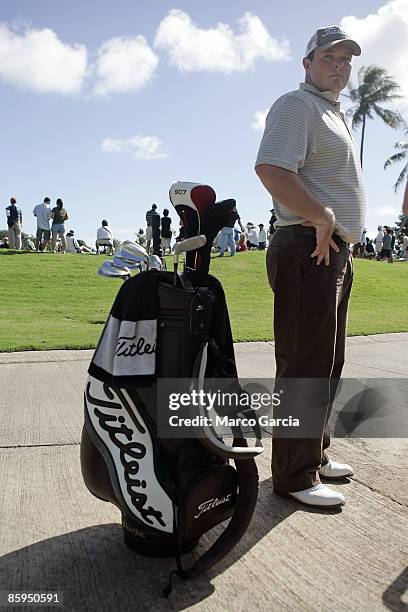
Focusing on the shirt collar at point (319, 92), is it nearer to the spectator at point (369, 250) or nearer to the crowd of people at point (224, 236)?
the crowd of people at point (224, 236)

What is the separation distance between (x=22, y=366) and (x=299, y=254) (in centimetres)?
356

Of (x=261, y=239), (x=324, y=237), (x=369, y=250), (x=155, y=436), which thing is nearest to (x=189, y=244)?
A: (x=155, y=436)

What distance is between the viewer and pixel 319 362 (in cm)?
273

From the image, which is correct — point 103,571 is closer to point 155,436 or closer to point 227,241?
point 155,436

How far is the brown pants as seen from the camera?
2.68 metres

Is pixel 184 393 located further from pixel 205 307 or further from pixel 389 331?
pixel 389 331

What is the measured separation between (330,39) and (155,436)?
6.28 feet

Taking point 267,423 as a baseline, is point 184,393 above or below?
above

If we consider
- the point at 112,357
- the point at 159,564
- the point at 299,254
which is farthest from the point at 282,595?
the point at 299,254

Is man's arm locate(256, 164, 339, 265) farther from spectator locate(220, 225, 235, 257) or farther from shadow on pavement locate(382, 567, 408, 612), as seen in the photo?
spectator locate(220, 225, 235, 257)

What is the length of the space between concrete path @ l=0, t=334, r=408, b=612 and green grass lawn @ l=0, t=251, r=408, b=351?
3531 millimetres

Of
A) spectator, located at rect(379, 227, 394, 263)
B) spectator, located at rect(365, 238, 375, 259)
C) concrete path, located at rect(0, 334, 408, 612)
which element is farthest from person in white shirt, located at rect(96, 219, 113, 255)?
concrete path, located at rect(0, 334, 408, 612)

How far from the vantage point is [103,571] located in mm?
2074

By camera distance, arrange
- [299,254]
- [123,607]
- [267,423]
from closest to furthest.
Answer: [123,607] → [299,254] → [267,423]
